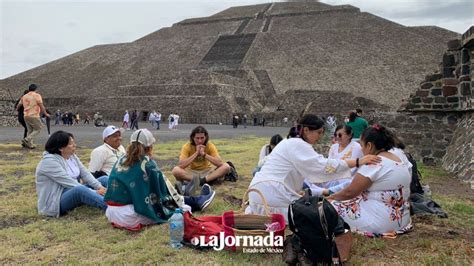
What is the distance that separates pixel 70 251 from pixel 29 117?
8720 millimetres

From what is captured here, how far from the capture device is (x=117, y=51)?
7031cm

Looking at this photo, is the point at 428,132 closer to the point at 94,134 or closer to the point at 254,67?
the point at 94,134

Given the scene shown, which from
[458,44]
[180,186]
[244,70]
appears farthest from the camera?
[244,70]

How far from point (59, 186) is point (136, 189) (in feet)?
4.70

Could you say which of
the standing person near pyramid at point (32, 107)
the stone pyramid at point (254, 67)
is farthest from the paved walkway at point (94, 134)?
the stone pyramid at point (254, 67)

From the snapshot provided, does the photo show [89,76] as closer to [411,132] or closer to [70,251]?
[411,132]

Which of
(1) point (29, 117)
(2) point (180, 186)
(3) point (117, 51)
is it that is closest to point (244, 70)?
(3) point (117, 51)

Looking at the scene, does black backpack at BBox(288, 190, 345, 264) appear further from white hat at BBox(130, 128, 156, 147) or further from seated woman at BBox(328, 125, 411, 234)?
white hat at BBox(130, 128, 156, 147)

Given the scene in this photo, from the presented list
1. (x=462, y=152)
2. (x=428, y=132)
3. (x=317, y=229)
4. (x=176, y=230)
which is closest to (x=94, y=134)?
(x=428, y=132)

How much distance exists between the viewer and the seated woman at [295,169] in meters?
4.67

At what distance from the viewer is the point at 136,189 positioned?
500cm

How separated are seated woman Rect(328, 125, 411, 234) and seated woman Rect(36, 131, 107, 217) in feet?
10.0

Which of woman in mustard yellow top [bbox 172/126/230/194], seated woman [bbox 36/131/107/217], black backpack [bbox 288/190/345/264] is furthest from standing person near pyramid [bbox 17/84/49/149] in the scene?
black backpack [bbox 288/190/345/264]

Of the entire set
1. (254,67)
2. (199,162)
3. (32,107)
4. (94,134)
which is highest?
(254,67)
